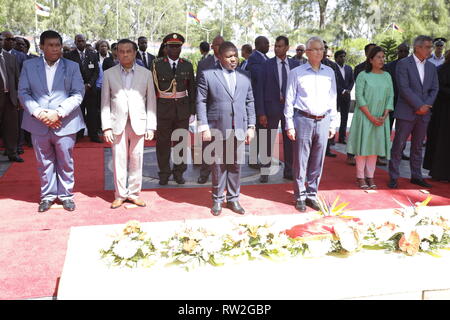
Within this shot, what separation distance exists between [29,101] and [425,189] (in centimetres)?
460

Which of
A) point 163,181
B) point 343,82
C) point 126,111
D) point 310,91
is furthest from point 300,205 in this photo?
point 343,82

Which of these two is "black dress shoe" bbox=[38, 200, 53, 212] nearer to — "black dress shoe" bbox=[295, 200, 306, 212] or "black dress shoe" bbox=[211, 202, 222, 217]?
"black dress shoe" bbox=[211, 202, 222, 217]

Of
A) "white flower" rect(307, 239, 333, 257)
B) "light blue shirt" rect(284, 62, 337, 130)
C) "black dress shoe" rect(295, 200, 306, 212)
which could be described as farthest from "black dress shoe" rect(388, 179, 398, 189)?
"white flower" rect(307, 239, 333, 257)

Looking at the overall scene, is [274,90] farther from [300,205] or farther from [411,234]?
[411,234]

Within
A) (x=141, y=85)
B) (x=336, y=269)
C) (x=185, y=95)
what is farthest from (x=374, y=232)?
(x=185, y=95)

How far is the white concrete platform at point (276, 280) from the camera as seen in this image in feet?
7.13

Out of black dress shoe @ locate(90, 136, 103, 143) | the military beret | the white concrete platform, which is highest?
the military beret

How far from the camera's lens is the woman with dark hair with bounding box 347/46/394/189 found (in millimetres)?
5230

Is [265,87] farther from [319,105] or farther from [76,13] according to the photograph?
[76,13]

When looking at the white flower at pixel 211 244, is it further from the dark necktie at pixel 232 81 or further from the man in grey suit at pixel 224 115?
the dark necktie at pixel 232 81

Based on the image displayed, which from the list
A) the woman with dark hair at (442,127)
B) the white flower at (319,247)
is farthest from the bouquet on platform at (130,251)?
the woman with dark hair at (442,127)

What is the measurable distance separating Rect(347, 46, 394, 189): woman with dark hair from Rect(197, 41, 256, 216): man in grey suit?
4.81 ft

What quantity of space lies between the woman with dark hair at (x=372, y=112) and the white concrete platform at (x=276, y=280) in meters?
2.91

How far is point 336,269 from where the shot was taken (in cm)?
239
